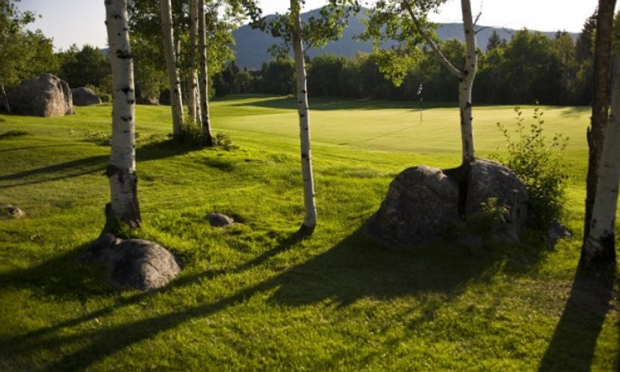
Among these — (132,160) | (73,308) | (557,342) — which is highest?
(132,160)

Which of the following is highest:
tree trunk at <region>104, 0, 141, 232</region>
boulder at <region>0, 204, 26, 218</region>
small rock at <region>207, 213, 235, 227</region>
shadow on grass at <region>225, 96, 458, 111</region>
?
shadow on grass at <region>225, 96, 458, 111</region>

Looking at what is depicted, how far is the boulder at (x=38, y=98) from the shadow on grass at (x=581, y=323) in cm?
4379

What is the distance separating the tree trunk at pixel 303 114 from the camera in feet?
38.7

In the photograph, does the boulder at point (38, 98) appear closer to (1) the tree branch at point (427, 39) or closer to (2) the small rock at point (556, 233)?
(1) the tree branch at point (427, 39)

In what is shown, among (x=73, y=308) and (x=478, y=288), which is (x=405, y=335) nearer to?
(x=478, y=288)

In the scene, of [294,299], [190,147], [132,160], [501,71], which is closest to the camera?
[294,299]

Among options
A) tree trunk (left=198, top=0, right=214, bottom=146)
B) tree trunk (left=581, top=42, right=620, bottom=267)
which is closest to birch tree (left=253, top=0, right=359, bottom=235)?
tree trunk (left=581, top=42, right=620, bottom=267)

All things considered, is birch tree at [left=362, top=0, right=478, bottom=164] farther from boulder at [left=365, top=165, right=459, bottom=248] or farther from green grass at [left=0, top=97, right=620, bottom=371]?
green grass at [left=0, top=97, right=620, bottom=371]

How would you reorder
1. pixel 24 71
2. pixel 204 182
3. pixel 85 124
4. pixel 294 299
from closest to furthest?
pixel 294 299
pixel 204 182
pixel 85 124
pixel 24 71

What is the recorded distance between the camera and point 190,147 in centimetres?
2259

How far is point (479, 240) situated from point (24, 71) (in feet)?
188

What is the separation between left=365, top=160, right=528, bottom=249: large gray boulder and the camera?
488 inches

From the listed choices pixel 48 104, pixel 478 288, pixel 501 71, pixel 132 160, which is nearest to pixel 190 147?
pixel 132 160

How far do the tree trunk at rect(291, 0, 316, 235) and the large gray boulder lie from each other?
5.49ft
